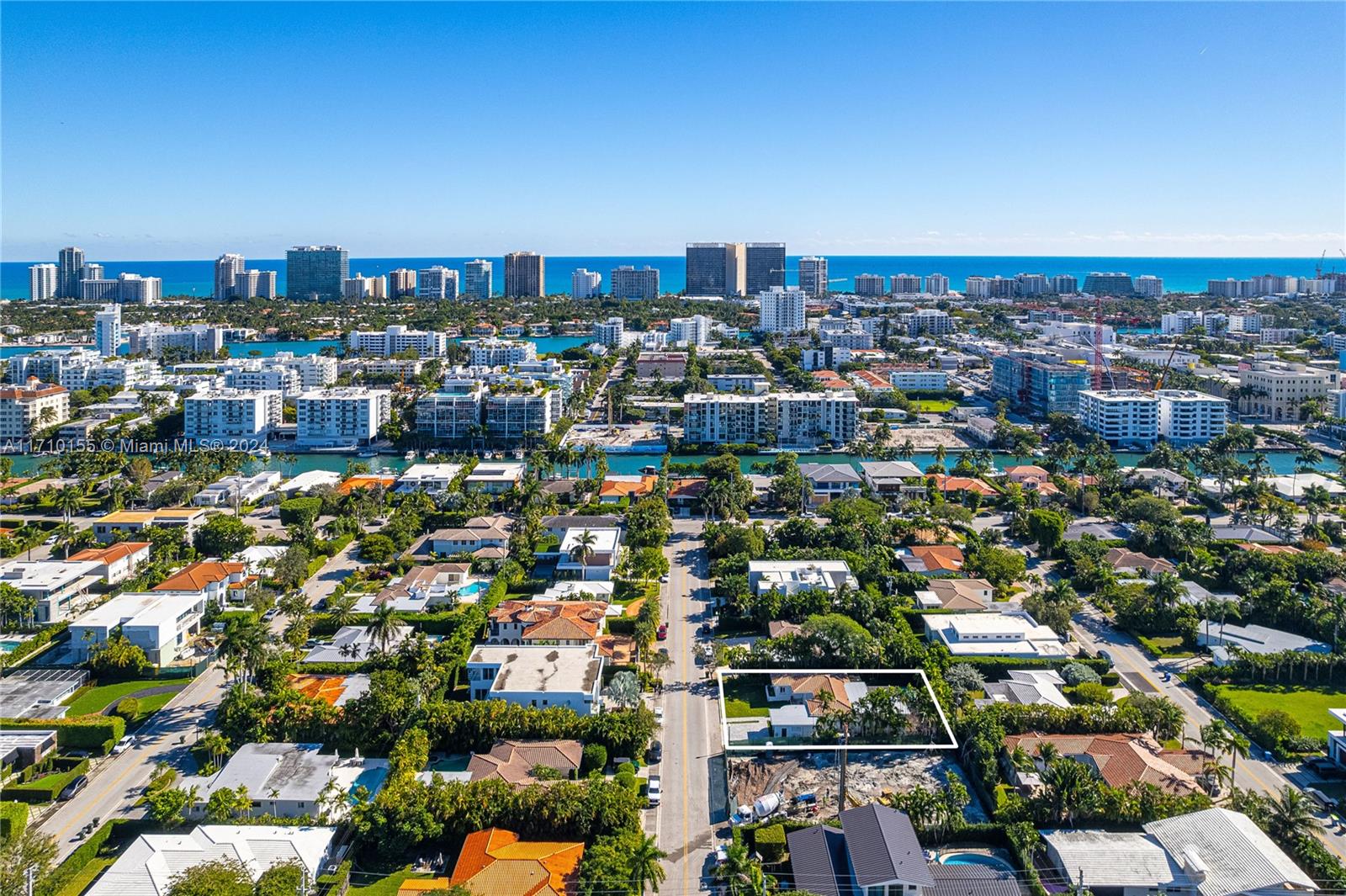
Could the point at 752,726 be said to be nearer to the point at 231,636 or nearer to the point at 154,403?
the point at 231,636

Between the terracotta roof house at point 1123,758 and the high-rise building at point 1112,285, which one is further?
the high-rise building at point 1112,285

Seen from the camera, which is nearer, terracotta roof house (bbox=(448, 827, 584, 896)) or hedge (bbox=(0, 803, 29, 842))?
terracotta roof house (bbox=(448, 827, 584, 896))

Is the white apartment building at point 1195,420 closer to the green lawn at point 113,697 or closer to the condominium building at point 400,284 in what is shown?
the green lawn at point 113,697

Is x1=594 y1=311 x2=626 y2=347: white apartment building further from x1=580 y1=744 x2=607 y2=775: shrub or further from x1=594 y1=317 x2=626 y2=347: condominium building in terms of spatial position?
x1=580 y1=744 x2=607 y2=775: shrub

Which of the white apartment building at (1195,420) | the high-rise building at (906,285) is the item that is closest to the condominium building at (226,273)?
the high-rise building at (906,285)

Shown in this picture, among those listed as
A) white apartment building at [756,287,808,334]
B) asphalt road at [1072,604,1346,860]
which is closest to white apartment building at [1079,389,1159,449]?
asphalt road at [1072,604,1346,860]

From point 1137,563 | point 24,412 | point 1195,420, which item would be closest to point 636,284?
point 24,412
